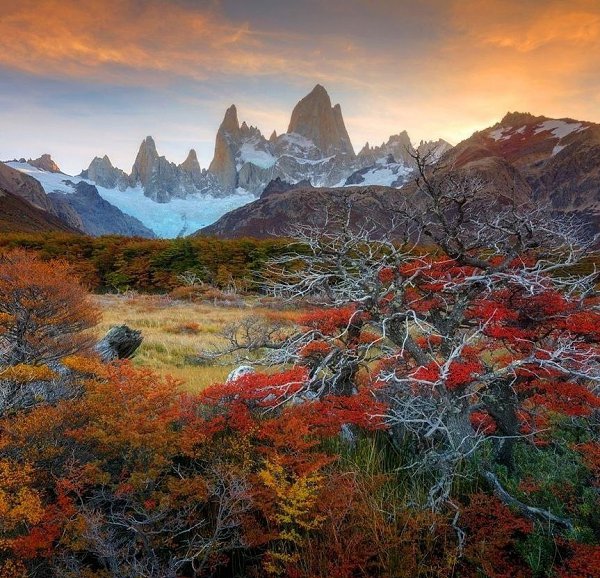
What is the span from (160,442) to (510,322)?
6556 mm

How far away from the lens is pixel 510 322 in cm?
799

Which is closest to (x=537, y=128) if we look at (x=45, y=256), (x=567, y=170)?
(x=567, y=170)

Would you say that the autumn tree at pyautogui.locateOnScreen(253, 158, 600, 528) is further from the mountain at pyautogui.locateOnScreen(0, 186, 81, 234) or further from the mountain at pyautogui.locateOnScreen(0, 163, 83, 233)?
the mountain at pyautogui.locateOnScreen(0, 186, 81, 234)

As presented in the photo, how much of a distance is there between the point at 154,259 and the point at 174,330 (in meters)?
25.7

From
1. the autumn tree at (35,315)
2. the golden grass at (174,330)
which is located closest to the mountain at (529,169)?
the golden grass at (174,330)

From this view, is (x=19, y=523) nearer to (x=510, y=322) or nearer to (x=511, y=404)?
(x=511, y=404)

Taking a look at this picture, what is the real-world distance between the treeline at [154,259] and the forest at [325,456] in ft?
114

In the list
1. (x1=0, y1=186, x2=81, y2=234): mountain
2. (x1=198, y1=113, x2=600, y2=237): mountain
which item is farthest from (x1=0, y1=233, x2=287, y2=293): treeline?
(x1=198, y1=113, x2=600, y2=237): mountain

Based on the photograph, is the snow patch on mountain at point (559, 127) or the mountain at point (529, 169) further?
the snow patch on mountain at point (559, 127)

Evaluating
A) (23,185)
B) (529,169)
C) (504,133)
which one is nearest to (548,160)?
(529,169)

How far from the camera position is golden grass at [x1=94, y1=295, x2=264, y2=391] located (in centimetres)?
1298

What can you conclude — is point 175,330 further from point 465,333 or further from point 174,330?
point 465,333

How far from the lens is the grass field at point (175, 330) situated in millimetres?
13067

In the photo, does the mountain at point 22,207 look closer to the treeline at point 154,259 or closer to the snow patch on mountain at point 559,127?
the treeline at point 154,259
